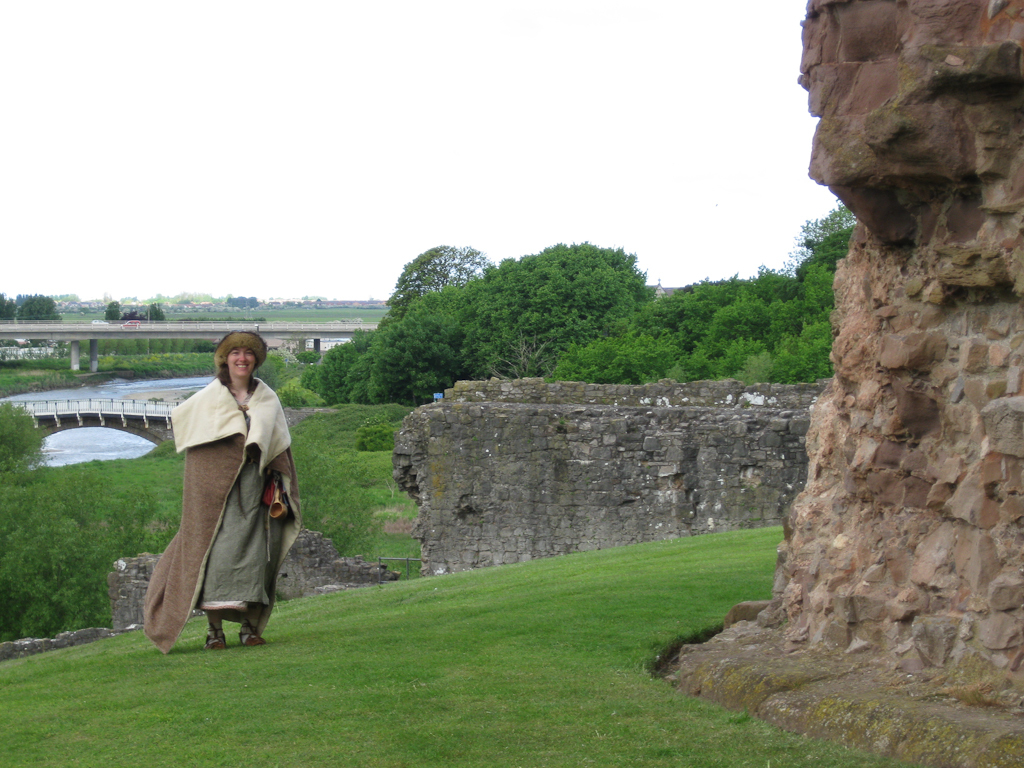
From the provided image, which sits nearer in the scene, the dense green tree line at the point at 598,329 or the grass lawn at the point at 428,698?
the grass lawn at the point at 428,698

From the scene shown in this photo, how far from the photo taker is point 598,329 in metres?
59.1

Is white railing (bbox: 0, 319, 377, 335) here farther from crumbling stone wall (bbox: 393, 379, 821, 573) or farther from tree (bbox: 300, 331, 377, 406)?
crumbling stone wall (bbox: 393, 379, 821, 573)

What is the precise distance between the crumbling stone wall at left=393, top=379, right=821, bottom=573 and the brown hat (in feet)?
34.3

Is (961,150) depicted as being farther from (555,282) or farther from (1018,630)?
(555,282)

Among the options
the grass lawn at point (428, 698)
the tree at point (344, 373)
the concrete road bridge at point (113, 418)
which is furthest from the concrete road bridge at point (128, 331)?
the grass lawn at point (428, 698)

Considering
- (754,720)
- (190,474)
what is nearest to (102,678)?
(190,474)

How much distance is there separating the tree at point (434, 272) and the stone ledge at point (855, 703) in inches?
3176

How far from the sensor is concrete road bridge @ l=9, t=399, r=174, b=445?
64.5m

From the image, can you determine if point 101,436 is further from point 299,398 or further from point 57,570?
point 57,570

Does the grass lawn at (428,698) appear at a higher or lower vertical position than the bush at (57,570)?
higher

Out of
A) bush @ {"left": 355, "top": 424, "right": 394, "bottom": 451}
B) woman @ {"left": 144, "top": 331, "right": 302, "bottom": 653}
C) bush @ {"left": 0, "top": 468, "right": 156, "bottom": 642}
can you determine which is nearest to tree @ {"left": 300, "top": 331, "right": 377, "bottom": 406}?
bush @ {"left": 355, "top": 424, "right": 394, "bottom": 451}

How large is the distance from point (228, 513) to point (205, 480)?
285 mm

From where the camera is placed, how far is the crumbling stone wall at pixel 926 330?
475 cm

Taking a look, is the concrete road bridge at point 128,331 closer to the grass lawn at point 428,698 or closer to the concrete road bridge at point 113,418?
the concrete road bridge at point 113,418
